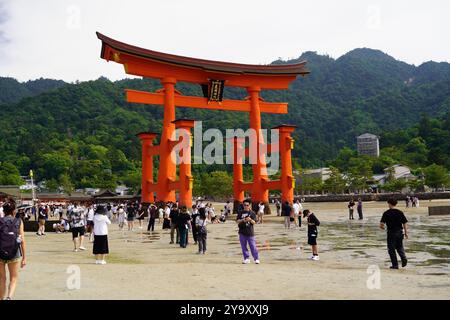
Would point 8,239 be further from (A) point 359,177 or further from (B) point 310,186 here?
(B) point 310,186

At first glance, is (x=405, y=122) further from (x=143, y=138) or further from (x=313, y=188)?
(x=143, y=138)

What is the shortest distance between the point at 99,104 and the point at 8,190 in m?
60.1

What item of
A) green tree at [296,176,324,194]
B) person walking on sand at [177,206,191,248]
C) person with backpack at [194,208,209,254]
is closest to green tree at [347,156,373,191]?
green tree at [296,176,324,194]

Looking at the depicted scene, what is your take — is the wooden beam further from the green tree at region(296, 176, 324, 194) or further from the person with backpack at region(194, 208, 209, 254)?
the green tree at region(296, 176, 324, 194)

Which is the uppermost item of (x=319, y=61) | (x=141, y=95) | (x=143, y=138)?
(x=319, y=61)

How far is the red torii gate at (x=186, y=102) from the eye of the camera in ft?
87.2

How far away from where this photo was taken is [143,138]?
31062mm

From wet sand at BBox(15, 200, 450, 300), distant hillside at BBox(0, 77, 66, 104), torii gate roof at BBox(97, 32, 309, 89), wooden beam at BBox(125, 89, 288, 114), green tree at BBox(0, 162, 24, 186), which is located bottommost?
wet sand at BBox(15, 200, 450, 300)

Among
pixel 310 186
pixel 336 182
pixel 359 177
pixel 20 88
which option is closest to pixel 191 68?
pixel 336 182

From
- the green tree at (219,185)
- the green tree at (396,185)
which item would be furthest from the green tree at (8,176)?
the green tree at (396,185)

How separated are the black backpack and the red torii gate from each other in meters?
19.9

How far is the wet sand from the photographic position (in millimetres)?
6449

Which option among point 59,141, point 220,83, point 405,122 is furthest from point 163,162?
point 405,122

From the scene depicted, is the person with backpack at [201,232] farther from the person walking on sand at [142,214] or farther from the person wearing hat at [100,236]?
the person walking on sand at [142,214]
